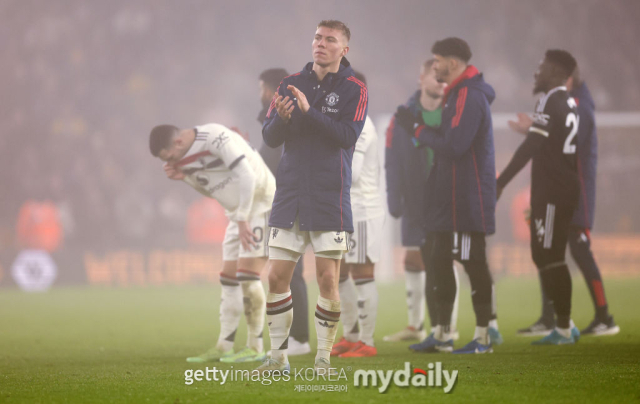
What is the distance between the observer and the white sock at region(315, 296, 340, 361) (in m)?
3.66

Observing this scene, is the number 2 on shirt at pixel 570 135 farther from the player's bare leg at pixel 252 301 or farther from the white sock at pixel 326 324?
the white sock at pixel 326 324

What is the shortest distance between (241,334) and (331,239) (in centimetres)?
321

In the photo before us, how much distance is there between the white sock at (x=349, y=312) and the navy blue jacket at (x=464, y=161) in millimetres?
771

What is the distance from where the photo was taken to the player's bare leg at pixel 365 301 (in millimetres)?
5027

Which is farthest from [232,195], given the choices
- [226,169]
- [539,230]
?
[539,230]


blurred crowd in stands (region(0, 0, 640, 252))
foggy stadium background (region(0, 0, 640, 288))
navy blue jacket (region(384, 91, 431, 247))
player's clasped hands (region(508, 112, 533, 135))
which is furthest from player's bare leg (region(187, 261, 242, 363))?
blurred crowd in stands (region(0, 0, 640, 252))

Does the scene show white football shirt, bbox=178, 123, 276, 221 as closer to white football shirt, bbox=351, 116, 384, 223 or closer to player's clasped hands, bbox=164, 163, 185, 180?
player's clasped hands, bbox=164, 163, 185, 180

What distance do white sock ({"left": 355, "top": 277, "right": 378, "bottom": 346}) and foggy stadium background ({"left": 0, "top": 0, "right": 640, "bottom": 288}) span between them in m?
16.1

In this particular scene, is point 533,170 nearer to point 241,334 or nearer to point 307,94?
point 307,94

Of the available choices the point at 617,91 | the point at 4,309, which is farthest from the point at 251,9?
the point at 4,309

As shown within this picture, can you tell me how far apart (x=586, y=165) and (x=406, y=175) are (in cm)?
140

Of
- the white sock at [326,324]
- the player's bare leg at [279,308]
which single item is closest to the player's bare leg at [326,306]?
the white sock at [326,324]

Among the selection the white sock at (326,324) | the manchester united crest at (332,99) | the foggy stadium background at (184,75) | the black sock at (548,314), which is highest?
the foggy stadium background at (184,75)

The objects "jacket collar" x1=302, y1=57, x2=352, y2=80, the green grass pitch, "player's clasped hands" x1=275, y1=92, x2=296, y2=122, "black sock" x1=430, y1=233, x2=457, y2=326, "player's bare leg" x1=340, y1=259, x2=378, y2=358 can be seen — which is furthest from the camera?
"player's bare leg" x1=340, y1=259, x2=378, y2=358
